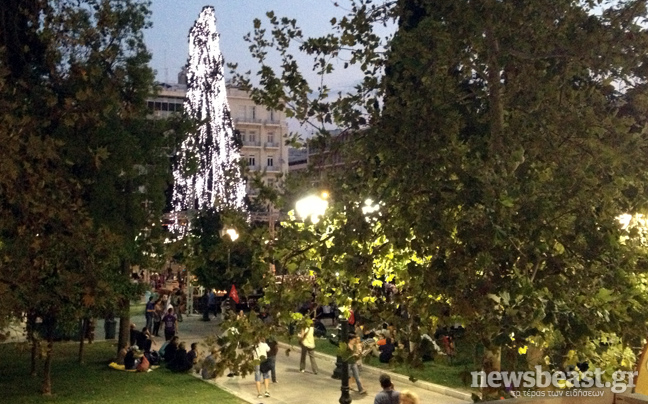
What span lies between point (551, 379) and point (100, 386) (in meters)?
12.4

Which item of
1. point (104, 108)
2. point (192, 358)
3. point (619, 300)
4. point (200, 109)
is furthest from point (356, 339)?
point (200, 109)

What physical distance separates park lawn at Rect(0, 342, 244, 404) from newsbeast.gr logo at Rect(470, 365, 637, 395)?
9.47 meters

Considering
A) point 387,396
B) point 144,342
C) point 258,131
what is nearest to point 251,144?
point 258,131

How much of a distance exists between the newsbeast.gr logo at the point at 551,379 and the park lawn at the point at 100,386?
9.47m

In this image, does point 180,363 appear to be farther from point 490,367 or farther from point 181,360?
point 490,367

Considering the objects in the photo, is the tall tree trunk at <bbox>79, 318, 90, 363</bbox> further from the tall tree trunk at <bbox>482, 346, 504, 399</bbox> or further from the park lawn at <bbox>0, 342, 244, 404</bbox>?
the tall tree trunk at <bbox>482, 346, 504, 399</bbox>

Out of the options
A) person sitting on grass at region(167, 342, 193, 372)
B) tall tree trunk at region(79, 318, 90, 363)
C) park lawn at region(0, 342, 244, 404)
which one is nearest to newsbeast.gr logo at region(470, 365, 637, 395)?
park lawn at region(0, 342, 244, 404)

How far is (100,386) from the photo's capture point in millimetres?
16656

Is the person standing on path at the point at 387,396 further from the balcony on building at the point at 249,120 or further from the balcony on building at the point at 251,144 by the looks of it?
the balcony on building at the point at 249,120

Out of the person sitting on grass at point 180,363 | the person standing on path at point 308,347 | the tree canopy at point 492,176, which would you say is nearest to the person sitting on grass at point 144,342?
the person sitting on grass at point 180,363

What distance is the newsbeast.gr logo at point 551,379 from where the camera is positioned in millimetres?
6582

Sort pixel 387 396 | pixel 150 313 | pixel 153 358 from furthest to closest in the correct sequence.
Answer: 1. pixel 150 313
2. pixel 153 358
3. pixel 387 396

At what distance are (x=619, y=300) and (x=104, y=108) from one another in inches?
201

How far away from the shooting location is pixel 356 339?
14055 mm
